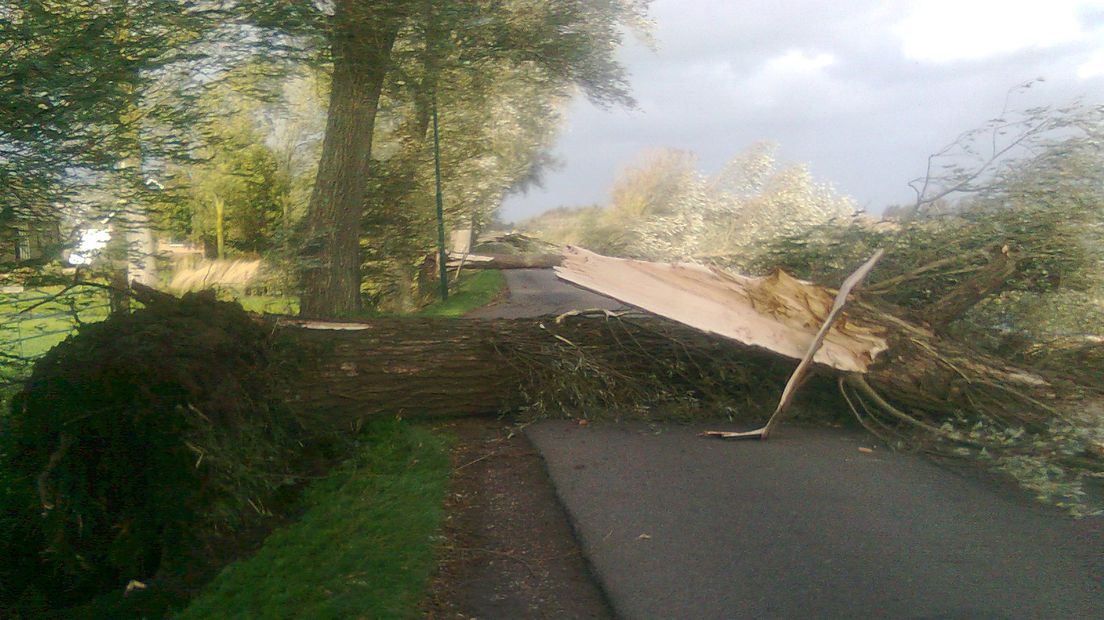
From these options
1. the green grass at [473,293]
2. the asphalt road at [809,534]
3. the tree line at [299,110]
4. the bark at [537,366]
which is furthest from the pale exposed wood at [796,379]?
the green grass at [473,293]

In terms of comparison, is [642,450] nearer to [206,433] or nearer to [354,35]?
[206,433]

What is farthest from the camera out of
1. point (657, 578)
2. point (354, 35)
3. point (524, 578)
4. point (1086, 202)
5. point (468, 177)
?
point (468, 177)

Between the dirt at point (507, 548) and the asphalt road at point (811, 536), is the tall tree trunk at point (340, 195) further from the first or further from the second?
the asphalt road at point (811, 536)

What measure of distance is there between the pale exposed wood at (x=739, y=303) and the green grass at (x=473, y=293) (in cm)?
714

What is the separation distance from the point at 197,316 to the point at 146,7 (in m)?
2.71

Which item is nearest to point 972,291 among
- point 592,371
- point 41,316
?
point 592,371

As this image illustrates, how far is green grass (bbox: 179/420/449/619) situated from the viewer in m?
4.14

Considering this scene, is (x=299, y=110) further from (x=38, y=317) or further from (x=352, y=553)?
(x=352, y=553)

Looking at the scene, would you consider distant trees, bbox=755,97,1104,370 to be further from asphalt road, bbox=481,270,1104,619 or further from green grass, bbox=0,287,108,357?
green grass, bbox=0,287,108,357

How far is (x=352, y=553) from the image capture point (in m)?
4.75

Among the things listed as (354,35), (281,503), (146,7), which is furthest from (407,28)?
(281,503)

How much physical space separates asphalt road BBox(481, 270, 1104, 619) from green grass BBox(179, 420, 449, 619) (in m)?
0.94

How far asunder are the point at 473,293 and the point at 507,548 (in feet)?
40.3

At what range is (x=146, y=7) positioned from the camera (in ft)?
22.5
